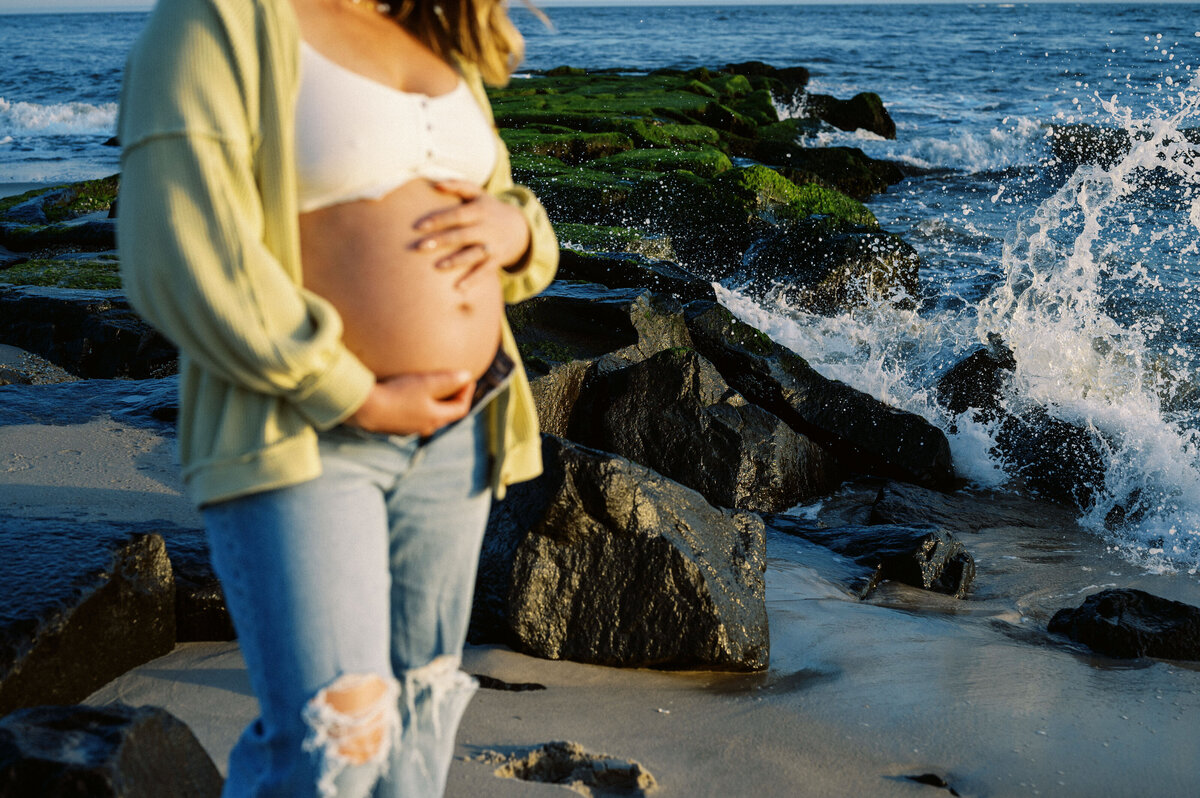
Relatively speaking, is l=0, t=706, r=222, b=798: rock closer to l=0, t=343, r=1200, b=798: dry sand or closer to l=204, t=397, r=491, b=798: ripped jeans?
l=204, t=397, r=491, b=798: ripped jeans

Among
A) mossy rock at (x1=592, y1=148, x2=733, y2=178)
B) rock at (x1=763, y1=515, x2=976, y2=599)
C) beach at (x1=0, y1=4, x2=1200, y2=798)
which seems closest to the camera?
beach at (x1=0, y1=4, x2=1200, y2=798)

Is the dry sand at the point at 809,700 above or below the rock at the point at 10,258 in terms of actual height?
below

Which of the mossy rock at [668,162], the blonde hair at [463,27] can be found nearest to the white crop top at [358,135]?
the blonde hair at [463,27]

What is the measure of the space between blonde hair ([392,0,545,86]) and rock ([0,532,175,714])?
1.87 m

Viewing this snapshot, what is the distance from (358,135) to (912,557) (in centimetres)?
389

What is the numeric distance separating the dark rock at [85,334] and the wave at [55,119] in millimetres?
18373

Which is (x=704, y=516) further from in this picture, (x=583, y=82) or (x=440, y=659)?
(x=583, y=82)

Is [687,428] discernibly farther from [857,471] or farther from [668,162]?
[668,162]

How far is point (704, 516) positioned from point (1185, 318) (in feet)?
26.9

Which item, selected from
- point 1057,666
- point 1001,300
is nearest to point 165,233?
point 1057,666

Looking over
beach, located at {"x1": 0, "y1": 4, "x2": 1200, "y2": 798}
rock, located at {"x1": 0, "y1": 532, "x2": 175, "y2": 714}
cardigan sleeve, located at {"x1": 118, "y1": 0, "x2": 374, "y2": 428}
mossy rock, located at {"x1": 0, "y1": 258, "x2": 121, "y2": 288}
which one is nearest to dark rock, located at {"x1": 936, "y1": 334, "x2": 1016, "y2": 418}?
beach, located at {"x1": 0, "y1": 4, "x2": 1200, "y2": 798}

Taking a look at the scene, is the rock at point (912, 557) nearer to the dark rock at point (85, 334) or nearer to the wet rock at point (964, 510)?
the wet rock at point (964, 510)

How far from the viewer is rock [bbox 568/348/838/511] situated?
17.8 feet

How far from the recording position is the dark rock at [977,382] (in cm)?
734
